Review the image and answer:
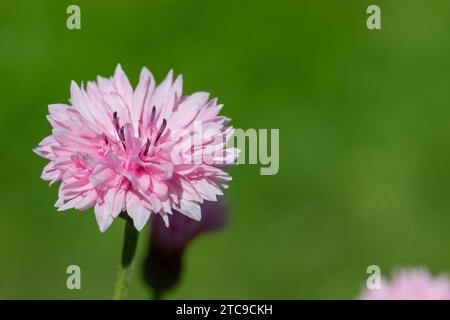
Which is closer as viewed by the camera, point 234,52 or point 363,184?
point 363,184

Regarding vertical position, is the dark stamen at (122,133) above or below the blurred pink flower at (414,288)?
above

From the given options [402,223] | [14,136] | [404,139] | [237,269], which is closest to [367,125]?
[404,139]

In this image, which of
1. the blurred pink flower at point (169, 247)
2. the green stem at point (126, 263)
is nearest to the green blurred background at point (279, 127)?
the blurred pink flower at point (169, 247)

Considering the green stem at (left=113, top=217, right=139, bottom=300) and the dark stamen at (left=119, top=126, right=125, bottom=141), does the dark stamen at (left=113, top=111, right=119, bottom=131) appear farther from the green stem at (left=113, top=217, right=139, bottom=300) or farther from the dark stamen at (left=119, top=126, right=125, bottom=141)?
the green stem at (left=113, top=217, right=139, bottom=300)

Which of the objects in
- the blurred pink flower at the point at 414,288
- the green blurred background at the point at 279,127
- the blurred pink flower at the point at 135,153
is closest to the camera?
the blurred pink flower at the point at 135,153

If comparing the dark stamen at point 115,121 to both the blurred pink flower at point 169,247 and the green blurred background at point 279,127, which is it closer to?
the blurred pink flower at point 169,247
